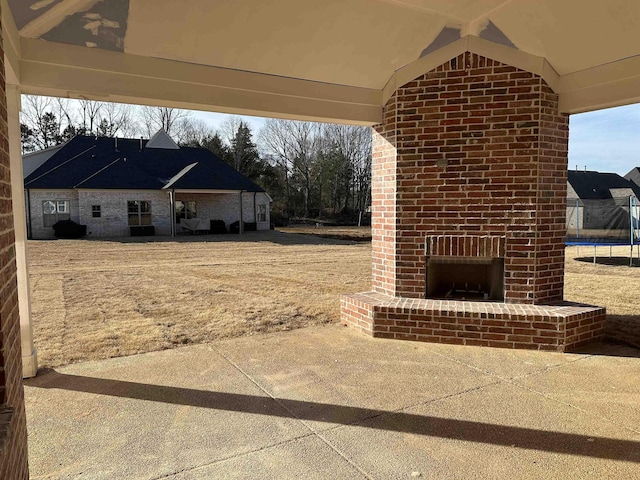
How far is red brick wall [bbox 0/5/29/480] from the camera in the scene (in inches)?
75.7

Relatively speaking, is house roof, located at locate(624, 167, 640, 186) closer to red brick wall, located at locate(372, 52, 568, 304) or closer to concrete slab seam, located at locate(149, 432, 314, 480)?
red brick wall, located at locate(372, 52, 568, 304)

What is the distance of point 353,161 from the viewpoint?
45.0 meters

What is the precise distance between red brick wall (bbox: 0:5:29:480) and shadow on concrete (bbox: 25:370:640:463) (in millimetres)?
1403

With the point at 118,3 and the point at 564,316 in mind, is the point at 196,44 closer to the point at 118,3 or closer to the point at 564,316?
the point at 118,3

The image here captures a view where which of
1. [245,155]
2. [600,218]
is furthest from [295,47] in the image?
[245,155]

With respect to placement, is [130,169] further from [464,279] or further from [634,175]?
[634,175]

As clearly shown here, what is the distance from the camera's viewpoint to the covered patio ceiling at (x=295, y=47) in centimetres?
388

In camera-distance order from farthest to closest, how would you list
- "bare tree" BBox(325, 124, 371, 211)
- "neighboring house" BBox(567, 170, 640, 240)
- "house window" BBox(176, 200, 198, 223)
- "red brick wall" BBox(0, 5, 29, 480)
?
"bare tree" BBox(325, 124, 371, 211), "house window" BBox(176, 200, 198, 223), "neighboring house" BBox(567, 170, 640, 240), "red brick wall" BBox(0, 5, 29, 480)

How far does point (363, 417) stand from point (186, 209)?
2376cm

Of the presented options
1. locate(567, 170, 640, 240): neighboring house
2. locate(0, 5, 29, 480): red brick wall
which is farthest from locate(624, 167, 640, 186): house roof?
locate(0, 5, 29, 480): red brick wall

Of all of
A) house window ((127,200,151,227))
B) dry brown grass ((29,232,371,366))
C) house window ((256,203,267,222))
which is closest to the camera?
dry brown grass ((29,232,371,366))

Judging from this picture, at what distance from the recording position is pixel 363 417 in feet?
10.8

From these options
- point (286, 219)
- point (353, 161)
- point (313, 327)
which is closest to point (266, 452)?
point (313, 327)

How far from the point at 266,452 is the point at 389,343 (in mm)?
2462
